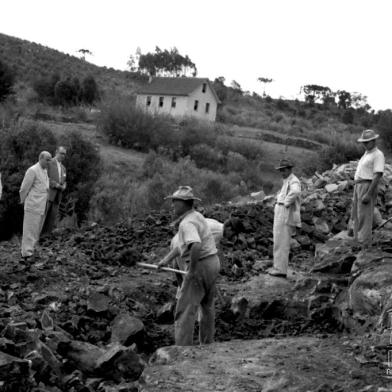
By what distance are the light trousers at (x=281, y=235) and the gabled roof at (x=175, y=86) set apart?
43021 mm

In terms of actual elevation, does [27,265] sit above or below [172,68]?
below

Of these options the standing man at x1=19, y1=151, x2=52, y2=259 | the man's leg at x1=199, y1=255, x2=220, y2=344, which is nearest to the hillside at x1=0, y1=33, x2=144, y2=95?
the standing man at x1=19, y1=151, x2=52, y2=259

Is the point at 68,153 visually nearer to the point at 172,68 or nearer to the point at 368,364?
the point at 368,364

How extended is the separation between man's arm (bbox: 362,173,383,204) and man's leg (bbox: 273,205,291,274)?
1.22m

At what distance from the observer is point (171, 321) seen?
8055mm

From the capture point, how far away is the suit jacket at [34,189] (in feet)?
31.9

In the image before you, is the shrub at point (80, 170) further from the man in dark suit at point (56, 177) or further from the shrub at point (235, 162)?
the shrub at point (235, 162)

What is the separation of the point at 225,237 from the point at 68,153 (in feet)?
20.1

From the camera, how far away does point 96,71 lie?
222 feet

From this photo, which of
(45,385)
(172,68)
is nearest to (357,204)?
(45,385)

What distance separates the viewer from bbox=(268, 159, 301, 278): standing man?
8617mm

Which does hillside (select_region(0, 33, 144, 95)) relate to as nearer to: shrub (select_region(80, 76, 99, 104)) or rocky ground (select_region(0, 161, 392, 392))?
shrub (select_region(80, 76, 99, 104))

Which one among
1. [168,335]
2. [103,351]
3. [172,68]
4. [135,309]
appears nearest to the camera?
[103,351]

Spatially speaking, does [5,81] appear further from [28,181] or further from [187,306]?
[187,306]
